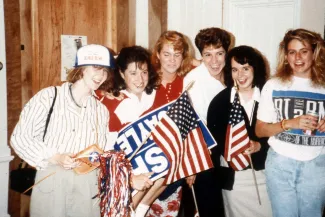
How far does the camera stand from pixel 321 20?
3221 millimetres

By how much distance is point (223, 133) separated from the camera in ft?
8.31

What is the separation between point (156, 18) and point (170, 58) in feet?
4.57

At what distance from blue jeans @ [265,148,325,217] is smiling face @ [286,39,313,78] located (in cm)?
56

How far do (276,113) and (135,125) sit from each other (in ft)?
3.26

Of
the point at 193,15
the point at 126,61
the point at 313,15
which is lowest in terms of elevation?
the point at 126,61

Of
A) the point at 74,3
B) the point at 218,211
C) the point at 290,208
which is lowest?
the point at 218,211

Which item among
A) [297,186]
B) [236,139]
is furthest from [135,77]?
[297,186]

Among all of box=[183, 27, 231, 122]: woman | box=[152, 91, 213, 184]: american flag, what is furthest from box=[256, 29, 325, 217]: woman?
box=[183, 27, 231, 122]: woman

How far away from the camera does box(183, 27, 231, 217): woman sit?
2635 millimetres

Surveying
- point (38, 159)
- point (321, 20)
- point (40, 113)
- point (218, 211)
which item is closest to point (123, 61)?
point (40, 113)

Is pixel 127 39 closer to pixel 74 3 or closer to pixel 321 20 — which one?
pixel 74 3

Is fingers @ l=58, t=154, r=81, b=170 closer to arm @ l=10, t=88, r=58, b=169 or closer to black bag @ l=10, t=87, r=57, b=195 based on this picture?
arm @ l=10, t=88, r=58, b=169

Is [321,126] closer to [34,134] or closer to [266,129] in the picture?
[266,129]

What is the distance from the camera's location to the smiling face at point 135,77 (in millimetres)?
2518
